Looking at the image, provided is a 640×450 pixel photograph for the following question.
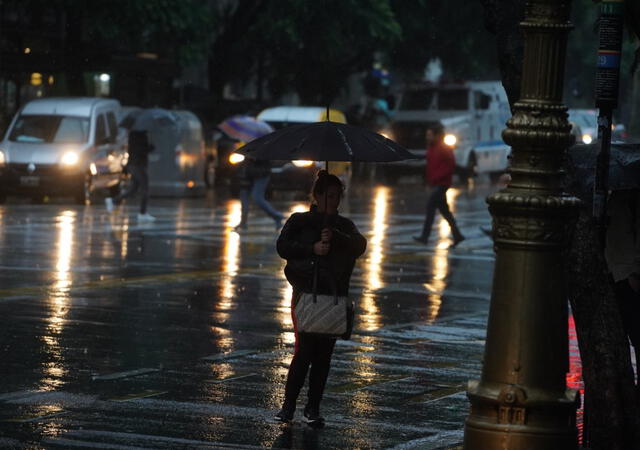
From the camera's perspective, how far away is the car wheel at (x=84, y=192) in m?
30.8

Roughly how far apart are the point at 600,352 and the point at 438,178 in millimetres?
16786

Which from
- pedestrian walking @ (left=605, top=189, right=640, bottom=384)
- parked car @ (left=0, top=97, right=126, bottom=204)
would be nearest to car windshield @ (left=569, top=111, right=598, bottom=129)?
parked car @ (left=0, top=97, right=126, bottom=204)

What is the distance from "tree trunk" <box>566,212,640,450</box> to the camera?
8211mm

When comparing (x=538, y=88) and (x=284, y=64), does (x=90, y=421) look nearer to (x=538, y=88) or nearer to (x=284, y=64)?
(x=538, y=88)

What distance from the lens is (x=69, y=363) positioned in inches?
448

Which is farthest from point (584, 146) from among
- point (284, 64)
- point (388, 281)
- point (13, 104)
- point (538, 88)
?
point (284, 64)

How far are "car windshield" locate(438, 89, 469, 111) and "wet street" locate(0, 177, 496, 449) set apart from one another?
74.2 ft

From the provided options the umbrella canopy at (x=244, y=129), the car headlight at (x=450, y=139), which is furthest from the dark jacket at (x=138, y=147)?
the car headlight at (x=450, y=139)

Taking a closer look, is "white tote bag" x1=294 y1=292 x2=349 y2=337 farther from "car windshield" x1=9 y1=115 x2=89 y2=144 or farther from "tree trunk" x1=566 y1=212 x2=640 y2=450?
"car windshield" x1=9 y1=115 x2=89 y2=144

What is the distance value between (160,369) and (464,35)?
40.9 metres

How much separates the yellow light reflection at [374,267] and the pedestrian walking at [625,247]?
4.39 metres

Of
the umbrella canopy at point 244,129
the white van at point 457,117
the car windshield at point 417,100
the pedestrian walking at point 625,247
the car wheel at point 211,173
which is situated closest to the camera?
the pedestrian walking at point 625,247

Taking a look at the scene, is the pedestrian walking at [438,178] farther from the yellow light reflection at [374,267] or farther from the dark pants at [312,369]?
the dark pants at [312,369]

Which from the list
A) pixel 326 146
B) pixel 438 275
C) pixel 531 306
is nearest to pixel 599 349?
pixel 531 306
